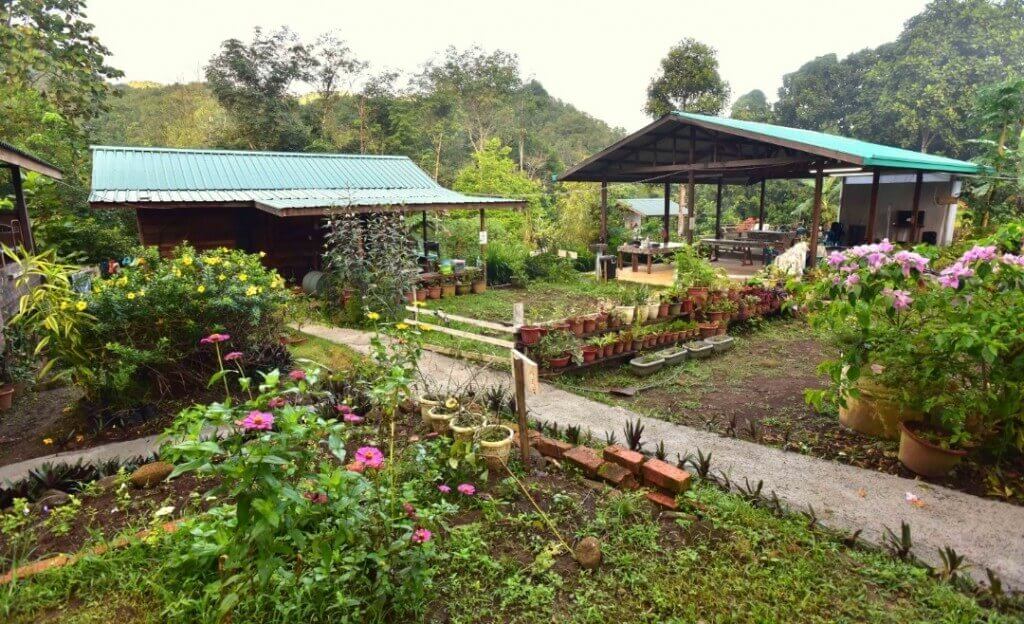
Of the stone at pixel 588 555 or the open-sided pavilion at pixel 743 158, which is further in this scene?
the open-sided pavilion at pixel 743 158

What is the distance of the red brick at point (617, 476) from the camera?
3385 millimetres

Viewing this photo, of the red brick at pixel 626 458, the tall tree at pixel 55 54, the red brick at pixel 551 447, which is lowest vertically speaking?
the red brick at pixel 551 447

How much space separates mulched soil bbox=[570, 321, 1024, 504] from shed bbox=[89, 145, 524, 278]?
6431 mm

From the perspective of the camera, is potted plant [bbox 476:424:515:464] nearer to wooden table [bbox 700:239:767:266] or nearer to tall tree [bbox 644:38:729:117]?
wooden table [bbox 700:239:767:266]

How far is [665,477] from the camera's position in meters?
3.28

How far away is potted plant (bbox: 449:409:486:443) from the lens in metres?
3.67

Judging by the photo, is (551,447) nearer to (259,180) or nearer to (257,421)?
(257,421)

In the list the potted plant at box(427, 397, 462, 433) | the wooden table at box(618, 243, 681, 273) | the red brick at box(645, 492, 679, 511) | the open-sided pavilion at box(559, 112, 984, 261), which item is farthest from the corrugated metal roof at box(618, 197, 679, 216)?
the red brick at box(645, 492, 679, 511)

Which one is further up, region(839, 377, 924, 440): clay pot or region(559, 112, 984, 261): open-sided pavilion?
region(559, 112, 984, 261): open-sided pavilion

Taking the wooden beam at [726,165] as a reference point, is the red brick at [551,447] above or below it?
below

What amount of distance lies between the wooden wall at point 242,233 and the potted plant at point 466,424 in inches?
381

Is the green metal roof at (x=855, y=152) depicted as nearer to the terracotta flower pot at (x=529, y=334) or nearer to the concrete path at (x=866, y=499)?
the terracotta flower pot at (x=529, y=334)

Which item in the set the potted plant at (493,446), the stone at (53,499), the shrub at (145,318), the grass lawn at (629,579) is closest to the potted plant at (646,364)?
the potted plant at (493,446)

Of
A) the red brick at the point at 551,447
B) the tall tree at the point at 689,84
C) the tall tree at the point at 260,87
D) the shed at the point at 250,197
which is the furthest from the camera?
the tall tree at the point at 689,84
